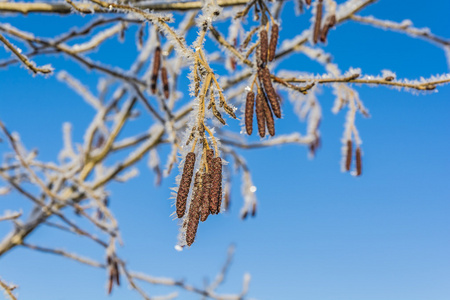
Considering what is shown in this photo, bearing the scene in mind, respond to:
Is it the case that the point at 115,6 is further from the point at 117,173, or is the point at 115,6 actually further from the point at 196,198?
the point at 117,173

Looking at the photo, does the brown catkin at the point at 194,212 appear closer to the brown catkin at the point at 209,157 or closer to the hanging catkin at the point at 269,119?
the brown catkin at the point at 209,157

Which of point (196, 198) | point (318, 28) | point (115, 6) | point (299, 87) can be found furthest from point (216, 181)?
point (318, 28)

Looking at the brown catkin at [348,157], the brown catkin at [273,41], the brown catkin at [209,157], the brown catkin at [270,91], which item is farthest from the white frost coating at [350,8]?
the brown catkin at [209,157]

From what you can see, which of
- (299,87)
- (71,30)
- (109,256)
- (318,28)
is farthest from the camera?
(109,256)

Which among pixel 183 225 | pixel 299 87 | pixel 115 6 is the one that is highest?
pixel 115 6

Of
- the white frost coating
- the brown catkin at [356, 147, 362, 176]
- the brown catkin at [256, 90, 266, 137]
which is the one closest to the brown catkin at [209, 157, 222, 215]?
the brown catkin at [256, 90, 266, 137]

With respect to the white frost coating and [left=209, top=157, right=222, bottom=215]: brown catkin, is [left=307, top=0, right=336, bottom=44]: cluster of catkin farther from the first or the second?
[left=209, top=157, right=222, bottom=215]: brown catkin

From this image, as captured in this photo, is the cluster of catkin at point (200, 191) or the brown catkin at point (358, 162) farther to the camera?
the brown catkin at point (358, 162)
